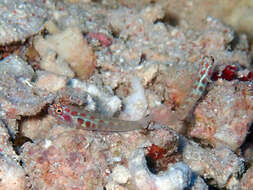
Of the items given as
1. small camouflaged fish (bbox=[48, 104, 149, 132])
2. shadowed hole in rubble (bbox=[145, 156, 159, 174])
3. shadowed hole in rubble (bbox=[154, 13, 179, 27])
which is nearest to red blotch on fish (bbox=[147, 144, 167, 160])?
shadowed hole in rubble (bbox=[145, 156, 159, 174])

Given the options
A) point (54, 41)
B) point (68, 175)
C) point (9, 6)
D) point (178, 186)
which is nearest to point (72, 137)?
point (68, 175)

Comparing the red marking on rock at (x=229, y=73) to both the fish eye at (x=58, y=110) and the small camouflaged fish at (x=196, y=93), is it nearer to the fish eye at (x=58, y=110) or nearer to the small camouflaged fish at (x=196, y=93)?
the small camouflaged fish at (x=196, y=93)

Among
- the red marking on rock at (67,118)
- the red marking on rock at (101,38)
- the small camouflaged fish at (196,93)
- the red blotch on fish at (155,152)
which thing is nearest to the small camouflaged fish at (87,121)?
the red marking on rock at (67,118)

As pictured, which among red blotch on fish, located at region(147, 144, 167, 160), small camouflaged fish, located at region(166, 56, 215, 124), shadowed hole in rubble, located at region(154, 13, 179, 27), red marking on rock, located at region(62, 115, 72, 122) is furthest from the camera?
shadowed hole in rubble, located at region(154, 13, 179, 27)

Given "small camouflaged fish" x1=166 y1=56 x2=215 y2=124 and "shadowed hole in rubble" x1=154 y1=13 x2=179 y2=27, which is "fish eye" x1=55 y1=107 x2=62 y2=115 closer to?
"small camouflaged fish" x1=166 y1=56 x2=215 y2=124

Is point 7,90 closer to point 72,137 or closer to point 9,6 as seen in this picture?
point 72,137

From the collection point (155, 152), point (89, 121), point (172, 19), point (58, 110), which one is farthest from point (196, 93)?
point (172, 19)

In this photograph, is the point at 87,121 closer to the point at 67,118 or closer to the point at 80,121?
the point at 80,121
